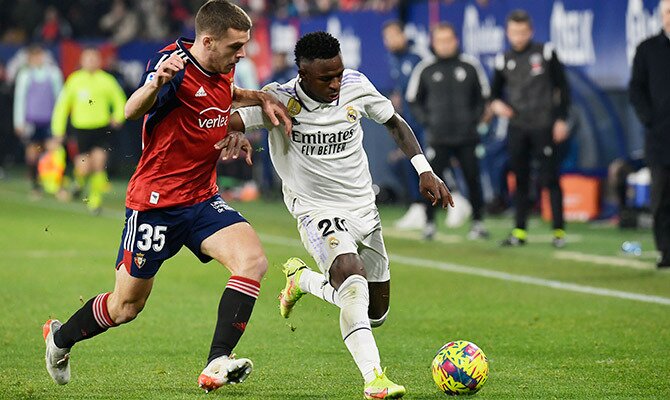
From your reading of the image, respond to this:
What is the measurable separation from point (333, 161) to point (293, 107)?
404 mm

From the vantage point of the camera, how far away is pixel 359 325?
22.7ft

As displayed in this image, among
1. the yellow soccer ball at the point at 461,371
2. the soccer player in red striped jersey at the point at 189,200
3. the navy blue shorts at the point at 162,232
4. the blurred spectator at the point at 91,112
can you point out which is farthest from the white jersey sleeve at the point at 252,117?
the blurred spectator at the point at 91,112

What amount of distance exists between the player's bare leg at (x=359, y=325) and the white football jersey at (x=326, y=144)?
0.58 meters

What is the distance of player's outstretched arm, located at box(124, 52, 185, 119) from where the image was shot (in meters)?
6.62

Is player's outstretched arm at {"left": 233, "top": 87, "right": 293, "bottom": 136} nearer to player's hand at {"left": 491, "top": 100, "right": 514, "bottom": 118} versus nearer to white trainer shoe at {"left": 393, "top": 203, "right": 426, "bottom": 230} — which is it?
player's hand at {"left": 491, "top": 100, "right": 514, "bottom": 118}

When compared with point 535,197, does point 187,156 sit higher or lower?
higher

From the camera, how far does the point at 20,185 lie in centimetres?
2522

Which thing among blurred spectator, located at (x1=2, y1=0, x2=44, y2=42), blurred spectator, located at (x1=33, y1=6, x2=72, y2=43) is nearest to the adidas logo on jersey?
blurred spectator, located at (x1=33, y1=6, x2=72, y2=43)

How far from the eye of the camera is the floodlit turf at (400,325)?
7.31 metres

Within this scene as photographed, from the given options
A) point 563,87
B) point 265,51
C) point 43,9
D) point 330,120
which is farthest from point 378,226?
point 43,9

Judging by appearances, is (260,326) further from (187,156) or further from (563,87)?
(563,87)

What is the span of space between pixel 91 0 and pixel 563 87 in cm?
1885

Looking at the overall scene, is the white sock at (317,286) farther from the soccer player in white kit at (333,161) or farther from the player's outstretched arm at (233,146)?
the player's outstretched arm at (233,146)

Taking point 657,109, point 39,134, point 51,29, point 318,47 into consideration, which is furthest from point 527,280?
point 51,29
